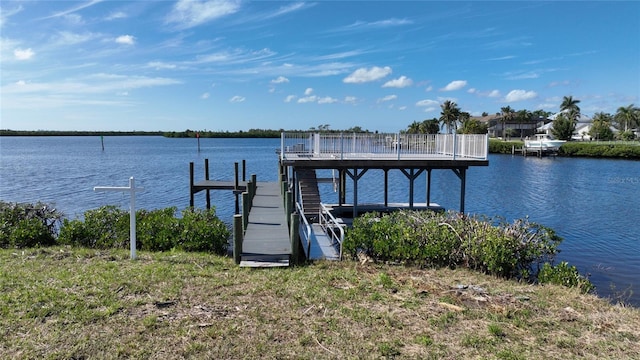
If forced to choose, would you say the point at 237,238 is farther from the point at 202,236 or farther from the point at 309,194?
the point at 309,194

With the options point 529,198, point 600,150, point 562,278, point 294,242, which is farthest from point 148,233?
point 600,150

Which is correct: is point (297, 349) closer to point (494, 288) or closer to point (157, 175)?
point (494, 288)

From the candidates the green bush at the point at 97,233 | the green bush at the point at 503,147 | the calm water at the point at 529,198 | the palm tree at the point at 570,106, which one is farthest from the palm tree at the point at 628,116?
the green bush at the point at 97,233

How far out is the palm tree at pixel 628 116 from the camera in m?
95.8

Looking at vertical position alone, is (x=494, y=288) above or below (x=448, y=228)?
below

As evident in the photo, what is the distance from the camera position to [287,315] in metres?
A: 5.44

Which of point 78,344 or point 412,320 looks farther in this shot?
point 412,320

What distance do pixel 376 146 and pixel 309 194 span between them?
3394 mm

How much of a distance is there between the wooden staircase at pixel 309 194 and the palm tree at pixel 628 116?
104572 millimetres

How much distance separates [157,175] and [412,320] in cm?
3938

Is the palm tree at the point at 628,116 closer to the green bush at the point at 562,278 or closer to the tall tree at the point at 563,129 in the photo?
the tall tree at the point at 563,129

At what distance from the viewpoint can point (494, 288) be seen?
22.7 ft

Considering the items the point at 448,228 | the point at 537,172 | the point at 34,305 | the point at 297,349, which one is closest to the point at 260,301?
→ the point at 297,349

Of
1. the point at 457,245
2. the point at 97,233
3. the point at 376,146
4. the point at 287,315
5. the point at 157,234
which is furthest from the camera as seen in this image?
the point at 376,146
